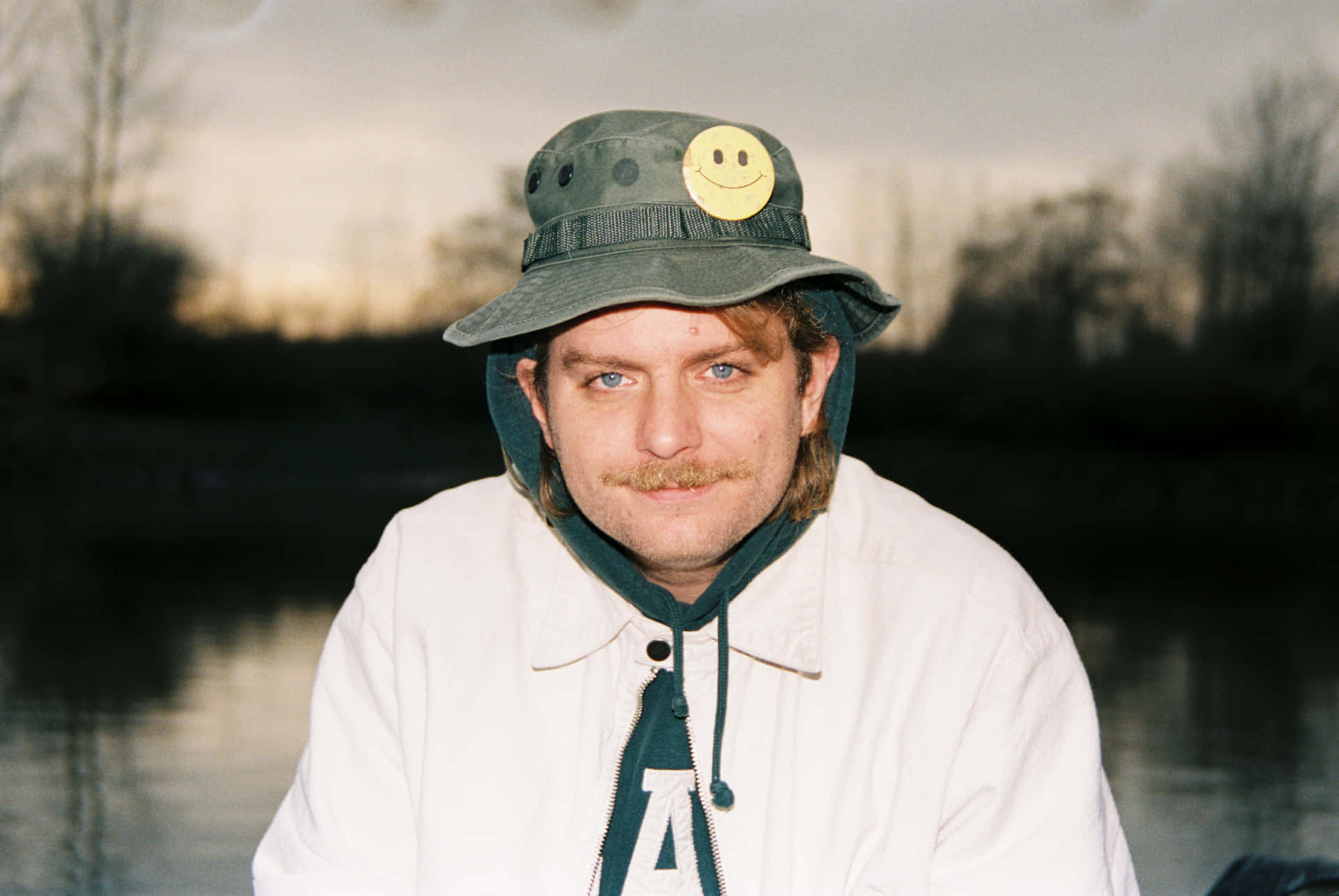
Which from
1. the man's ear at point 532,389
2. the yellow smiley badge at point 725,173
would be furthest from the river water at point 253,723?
the yellow smiley badge at point 725,173

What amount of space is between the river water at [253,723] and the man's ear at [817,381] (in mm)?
2409

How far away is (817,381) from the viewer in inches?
66.3

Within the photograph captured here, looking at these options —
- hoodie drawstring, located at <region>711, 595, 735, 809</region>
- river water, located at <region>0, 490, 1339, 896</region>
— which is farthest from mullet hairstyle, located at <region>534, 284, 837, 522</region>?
river water, located at <region>0, 490, 1339, 896</region>

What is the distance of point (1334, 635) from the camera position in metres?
Answer: 7.73

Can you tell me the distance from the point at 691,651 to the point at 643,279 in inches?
16.7

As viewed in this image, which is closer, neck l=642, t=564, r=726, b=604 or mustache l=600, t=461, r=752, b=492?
mustache l=600, t=461, r=752, b=492

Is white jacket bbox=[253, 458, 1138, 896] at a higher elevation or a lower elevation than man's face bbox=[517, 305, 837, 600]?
lower

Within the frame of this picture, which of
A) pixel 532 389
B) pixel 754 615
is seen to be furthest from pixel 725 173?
pixel 754 615

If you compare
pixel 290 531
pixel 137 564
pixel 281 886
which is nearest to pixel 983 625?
pixel 281 886

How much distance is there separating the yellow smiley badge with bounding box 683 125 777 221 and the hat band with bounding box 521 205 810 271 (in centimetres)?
1

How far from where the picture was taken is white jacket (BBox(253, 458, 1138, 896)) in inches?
58.8

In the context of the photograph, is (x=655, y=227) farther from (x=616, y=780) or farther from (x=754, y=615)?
(x=616, y=780)

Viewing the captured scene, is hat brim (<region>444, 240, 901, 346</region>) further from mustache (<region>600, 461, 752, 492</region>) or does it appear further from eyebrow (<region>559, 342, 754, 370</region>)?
mustache (<region>600, 461, 752, 492</region>)

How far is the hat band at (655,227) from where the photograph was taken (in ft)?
4.99
